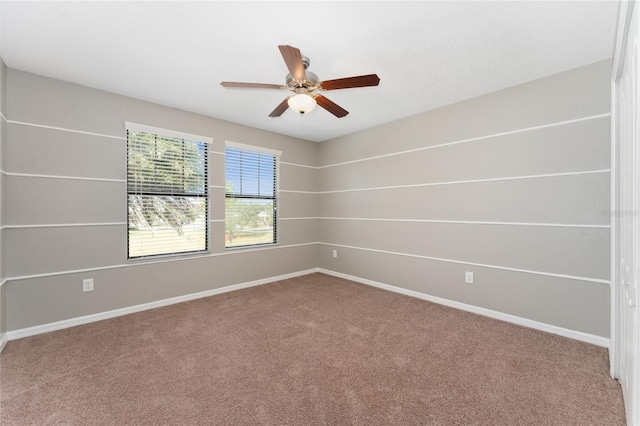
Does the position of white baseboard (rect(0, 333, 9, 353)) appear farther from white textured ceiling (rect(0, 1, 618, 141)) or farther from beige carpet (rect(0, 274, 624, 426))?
white textured ceiling (rect(0, 1, 618, 141))

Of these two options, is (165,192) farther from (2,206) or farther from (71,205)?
(2,206)

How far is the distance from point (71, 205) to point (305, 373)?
2.90 metres

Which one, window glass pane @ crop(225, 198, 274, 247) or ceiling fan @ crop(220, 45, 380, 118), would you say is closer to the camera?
ceiling fan @ crop(220, 45, 380, 118)

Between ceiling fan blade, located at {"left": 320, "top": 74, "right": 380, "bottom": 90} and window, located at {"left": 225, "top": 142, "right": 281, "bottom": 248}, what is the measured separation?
2.29 metres

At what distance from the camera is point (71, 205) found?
2820 mm

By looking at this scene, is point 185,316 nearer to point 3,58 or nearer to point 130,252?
point 130,252

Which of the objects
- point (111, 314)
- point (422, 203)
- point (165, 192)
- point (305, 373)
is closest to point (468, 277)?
point (422, 203)

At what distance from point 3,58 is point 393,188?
4.30 m

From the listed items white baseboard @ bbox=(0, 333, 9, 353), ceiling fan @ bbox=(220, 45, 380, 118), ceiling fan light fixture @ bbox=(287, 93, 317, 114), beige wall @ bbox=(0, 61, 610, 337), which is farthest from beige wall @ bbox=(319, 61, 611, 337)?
white baseboard @ bbox=(0, 333, 9, 353)

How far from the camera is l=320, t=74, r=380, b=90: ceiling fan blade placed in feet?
6.74

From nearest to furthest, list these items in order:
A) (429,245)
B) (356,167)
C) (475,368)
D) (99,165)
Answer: (475,368) → (99,165) → (429,245) → (356,167)

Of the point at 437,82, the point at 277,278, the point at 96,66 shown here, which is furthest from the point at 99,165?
the point at 437,82

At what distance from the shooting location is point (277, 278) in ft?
15.0

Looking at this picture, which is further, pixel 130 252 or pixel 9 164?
pixel 130 252
